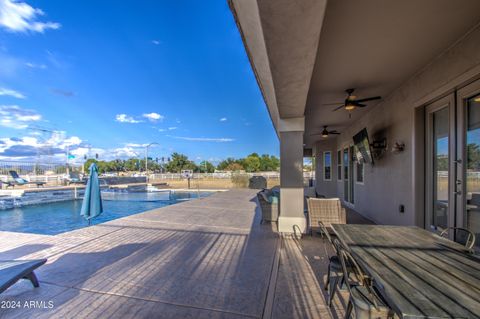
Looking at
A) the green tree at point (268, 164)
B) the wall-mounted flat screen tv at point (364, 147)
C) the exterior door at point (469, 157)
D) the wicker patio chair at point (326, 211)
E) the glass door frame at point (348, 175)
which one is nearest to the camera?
the exterior door at point (469, 157)

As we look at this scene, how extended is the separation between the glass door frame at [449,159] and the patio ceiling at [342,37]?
61 cm

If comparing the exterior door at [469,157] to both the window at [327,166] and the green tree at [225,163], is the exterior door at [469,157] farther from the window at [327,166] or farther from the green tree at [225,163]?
the green tree at [225,163]

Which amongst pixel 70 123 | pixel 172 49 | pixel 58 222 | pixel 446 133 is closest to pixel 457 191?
pixel 446 133

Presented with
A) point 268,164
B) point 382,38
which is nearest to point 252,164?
point 268,164

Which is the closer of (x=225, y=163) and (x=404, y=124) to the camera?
(x=404, y=124)

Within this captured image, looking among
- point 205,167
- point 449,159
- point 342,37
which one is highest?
point 342,37

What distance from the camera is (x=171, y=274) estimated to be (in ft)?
8.48

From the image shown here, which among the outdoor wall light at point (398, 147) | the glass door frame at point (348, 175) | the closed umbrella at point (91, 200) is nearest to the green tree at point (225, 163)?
the glass door frame at point (348, 175)

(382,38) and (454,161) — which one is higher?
(382,38)

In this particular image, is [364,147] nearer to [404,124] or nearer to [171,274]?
[404,124]

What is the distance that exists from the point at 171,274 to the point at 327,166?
891cm

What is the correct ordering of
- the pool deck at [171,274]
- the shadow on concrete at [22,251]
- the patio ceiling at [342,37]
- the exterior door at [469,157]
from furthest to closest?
the shadow on concrete at [22,251]
the exterior door at [469,157]
the pool deck at [171,274]
the patio ceiling at [342,37]

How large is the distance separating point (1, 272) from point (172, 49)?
12.1 meters

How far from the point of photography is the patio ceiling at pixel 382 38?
6.22ft
